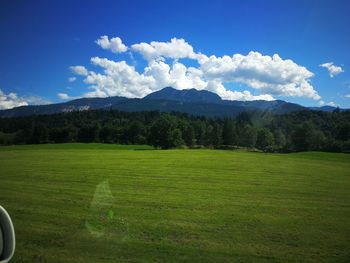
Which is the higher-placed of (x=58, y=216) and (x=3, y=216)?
(x=3, y=216)

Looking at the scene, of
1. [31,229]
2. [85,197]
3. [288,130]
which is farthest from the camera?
[288,130]

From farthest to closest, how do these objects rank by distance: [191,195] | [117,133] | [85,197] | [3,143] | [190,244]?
[117,133] → [3,143] → [191,195] → [85,197] → [190,244]

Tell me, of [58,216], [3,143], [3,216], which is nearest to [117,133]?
[3,143]

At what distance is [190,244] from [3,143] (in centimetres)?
13782

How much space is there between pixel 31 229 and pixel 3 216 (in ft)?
30.3

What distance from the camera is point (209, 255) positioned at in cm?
962

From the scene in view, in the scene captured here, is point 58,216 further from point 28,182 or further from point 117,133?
point 117,133

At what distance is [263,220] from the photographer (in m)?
13.9

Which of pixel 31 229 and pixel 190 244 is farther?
pixel 31 229

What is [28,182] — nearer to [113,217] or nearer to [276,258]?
[113,217]

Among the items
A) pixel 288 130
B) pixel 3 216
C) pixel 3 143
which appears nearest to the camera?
pixel 3 216

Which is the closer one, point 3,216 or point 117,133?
point 3,216

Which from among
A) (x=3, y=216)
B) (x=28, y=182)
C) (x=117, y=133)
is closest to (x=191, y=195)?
(x=28, y=182)

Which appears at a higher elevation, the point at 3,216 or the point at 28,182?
the point at 3,216
